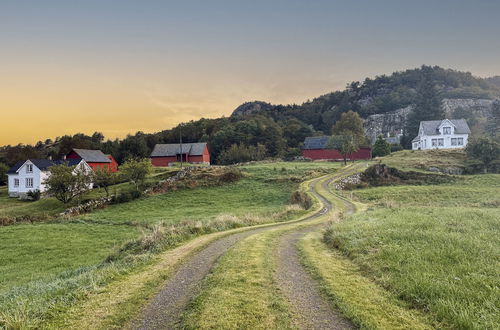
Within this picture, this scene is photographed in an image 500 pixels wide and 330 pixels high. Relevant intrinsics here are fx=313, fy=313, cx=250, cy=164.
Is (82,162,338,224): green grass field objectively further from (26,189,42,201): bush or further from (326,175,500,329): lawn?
(26,189,42,201): bush

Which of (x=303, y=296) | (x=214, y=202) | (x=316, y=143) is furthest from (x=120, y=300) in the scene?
(x=316, y=143)

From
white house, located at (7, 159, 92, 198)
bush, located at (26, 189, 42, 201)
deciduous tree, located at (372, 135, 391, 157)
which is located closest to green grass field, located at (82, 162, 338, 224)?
bush, located at (26, 189, 42, 201)

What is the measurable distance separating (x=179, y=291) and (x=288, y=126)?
11634cm

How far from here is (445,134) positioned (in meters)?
92.1

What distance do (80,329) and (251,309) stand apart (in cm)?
426

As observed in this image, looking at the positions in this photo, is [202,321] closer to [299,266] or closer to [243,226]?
[299,266]

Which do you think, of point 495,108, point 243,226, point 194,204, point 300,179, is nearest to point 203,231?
point 243,226

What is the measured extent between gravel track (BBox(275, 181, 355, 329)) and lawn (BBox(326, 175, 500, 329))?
223 centimetres

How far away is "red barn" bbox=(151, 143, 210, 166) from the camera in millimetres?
92688

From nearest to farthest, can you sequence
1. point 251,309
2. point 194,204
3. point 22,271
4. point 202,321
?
point 202,321
point 251,309
point 22,271
point 194,204

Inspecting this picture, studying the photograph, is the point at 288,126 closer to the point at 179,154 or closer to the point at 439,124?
the point at 179,154

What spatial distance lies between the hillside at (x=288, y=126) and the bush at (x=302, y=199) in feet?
145

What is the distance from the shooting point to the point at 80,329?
768 centimetres

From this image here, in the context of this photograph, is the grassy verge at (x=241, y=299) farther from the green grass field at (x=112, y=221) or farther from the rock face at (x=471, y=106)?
the rock face at (x=471, y=106)
